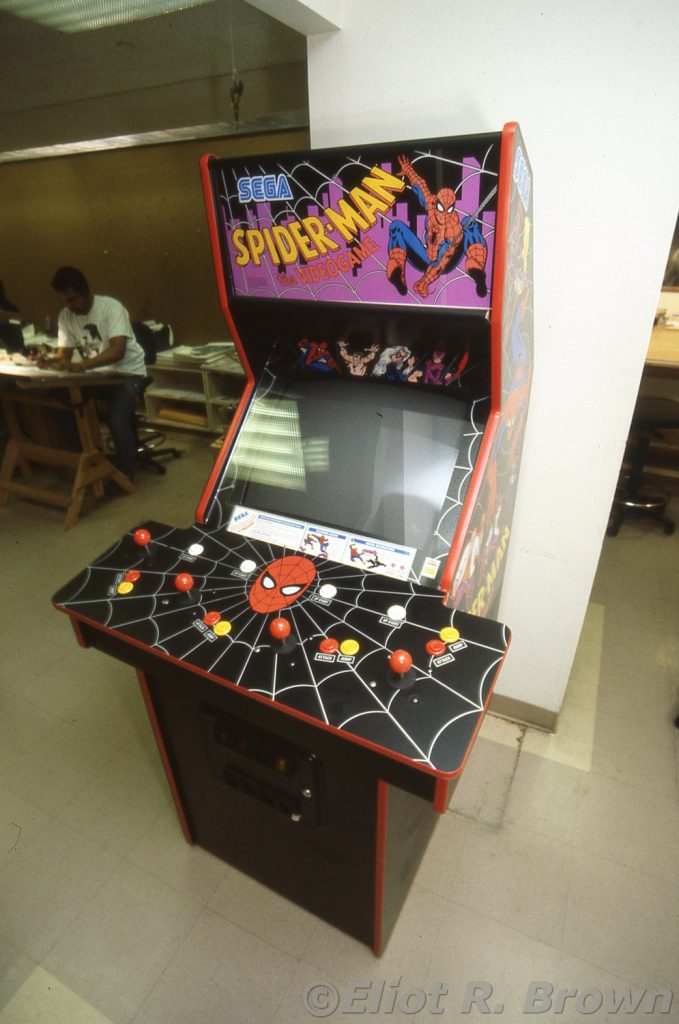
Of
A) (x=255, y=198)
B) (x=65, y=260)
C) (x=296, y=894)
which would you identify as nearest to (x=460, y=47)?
(x=255, y=198)

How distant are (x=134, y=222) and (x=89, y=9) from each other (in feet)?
6.40

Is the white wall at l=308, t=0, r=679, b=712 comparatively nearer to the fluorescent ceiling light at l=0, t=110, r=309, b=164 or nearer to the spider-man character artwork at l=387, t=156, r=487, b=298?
the spider-man character artwork at l=387, t=156, r=487, b=298

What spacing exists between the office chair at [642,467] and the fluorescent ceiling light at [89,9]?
2.94m

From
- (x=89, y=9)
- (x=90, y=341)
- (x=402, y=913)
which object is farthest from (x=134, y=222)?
(x=402, y=913)

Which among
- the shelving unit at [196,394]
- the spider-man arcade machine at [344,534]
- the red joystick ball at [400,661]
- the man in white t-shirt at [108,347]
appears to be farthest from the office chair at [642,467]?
the man in white t-shirt at [108,347]

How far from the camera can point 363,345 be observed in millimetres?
1306

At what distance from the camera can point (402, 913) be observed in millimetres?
1511

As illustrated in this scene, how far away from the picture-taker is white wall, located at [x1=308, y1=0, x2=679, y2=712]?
3.88 ft

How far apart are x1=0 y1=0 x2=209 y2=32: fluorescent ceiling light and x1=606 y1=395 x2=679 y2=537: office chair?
2935 millimetres

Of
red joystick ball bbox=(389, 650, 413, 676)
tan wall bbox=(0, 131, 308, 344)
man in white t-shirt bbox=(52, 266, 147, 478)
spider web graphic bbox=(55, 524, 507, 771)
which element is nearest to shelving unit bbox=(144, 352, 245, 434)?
tan wall bbox=(0, 131, 308, 344)

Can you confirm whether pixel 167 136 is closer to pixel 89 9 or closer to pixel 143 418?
pixel 89 9

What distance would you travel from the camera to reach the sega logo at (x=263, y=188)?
108 cm

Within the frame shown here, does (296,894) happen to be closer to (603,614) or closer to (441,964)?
(441,964)

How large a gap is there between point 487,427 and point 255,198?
2.26 feet
